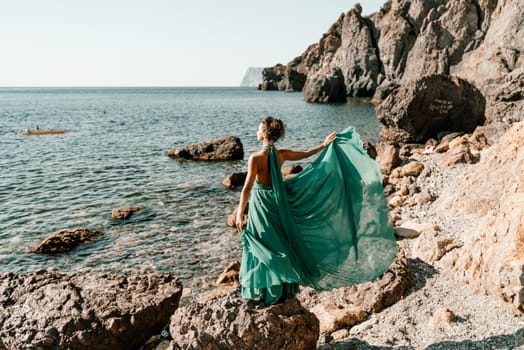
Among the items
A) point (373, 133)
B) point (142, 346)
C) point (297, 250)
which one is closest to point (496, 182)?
point (297, 250)

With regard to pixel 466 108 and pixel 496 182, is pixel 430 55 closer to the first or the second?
pixel 466 108

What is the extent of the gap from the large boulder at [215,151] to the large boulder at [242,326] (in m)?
20.2

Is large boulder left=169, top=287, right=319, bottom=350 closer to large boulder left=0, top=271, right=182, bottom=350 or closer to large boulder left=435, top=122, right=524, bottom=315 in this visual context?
large boulder left=0, top=271, right=182, bottom=350

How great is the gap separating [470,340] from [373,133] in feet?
93.0

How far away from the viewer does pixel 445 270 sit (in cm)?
703

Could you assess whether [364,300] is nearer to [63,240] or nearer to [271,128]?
[271,128]

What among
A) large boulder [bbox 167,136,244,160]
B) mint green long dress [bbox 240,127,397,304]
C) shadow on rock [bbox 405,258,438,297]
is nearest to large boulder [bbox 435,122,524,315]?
shadow on rock [bbox 405,258,438,297]

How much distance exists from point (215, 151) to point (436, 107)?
1246 cm

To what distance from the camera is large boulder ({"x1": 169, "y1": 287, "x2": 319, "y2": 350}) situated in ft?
16.7

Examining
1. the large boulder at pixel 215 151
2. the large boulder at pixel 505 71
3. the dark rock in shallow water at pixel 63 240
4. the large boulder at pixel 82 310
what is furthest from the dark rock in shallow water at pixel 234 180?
the large boulder at pixel 82 310

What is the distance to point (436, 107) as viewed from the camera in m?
23.8

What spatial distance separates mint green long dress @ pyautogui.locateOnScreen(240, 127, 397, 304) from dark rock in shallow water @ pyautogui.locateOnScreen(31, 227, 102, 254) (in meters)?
8.59

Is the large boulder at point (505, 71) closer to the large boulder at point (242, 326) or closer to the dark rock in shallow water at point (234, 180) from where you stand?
the dark rock in shallow water at point (234, 180)

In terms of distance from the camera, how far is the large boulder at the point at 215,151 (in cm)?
2547
